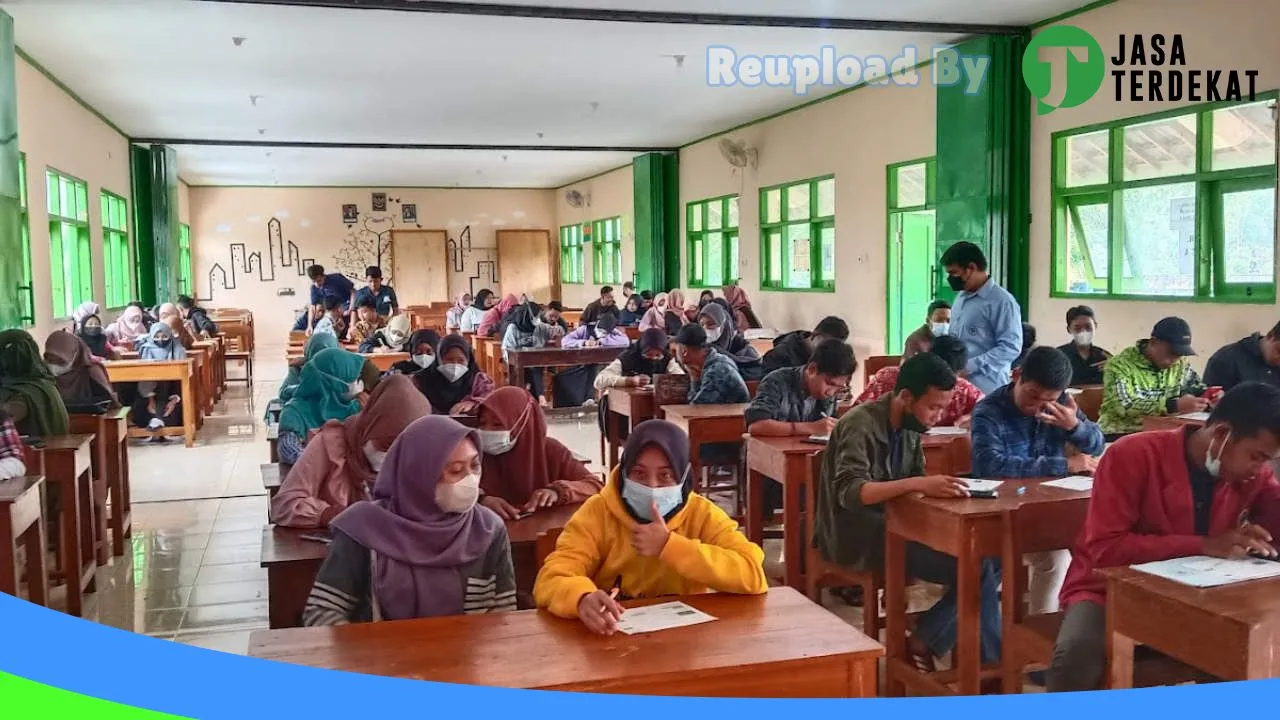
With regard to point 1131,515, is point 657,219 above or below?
above

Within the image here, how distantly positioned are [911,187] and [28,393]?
7197mm

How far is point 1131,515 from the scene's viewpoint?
2.66m

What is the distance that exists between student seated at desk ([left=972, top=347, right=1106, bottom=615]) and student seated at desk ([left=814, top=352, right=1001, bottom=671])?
9.2 inches

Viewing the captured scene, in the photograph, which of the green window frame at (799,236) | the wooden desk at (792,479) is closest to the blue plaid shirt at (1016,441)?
the wooden desk at (792,479)

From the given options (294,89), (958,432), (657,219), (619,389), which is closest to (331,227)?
(657,219)

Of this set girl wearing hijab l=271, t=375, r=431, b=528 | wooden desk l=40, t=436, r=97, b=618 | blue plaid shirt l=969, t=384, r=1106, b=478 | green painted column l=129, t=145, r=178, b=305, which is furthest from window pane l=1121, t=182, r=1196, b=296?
green painted column l=129, t=145, r=178, b=305

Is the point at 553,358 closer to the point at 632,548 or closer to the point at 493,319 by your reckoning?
the point at 493,319

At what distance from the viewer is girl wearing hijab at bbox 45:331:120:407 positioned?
266 inches

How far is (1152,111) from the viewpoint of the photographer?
693 cm

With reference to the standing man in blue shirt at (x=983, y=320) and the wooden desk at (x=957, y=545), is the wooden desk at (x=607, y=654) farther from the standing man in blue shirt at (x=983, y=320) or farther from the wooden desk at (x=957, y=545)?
the standing man in blue shirt at (x=983, y=320)

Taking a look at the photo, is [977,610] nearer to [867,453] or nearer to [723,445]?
[867,453]

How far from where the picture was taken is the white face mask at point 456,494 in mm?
2521

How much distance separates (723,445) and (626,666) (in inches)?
150

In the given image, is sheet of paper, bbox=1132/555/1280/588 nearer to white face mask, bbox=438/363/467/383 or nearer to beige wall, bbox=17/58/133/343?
white face mask, bbox=438/363/467/383
